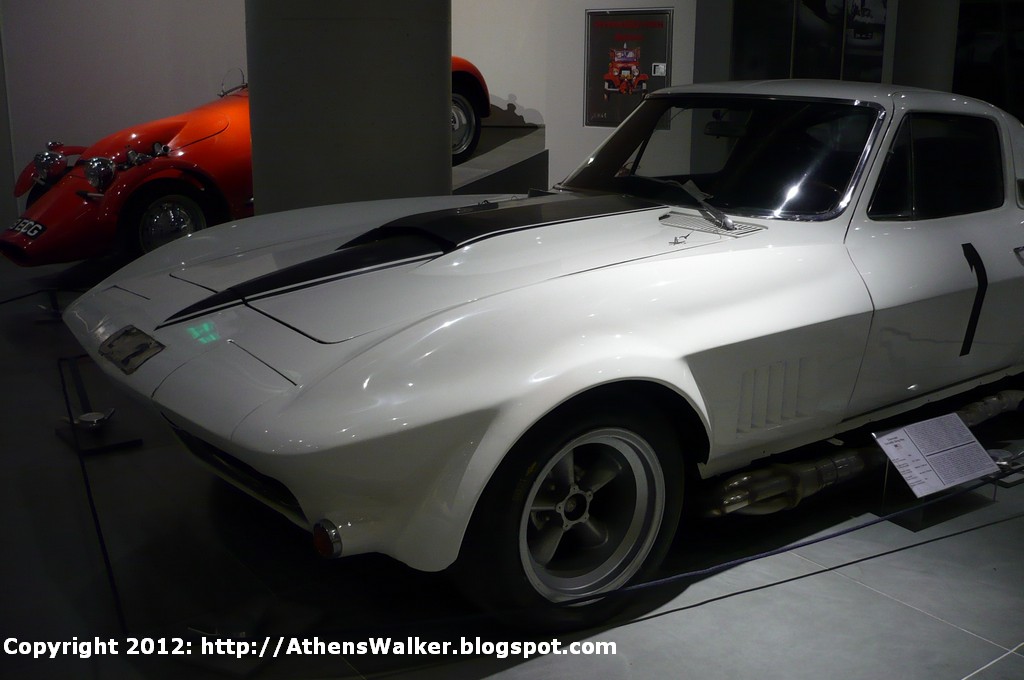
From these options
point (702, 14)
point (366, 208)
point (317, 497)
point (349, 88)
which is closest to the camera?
point (317, 497)

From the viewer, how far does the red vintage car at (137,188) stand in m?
5.58

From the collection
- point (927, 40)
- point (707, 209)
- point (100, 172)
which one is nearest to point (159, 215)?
point (100, 172)

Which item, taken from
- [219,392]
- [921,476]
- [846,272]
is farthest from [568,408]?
[921,476]

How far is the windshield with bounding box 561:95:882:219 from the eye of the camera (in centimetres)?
288

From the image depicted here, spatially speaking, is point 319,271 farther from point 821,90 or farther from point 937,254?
point 937,254

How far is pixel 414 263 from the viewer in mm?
2422

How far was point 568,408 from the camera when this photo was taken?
7.00 feet

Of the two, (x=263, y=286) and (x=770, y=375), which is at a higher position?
(x=263, y=286)

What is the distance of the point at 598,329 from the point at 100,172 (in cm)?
447

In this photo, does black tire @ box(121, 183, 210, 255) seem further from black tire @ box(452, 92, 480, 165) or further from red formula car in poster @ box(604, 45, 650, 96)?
red formula car in poster @ box(604, 45, 650, 96)

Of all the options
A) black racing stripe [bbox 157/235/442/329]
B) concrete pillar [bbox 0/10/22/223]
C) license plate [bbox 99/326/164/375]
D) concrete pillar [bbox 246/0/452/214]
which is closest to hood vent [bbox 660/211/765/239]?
black racing stripe [bbox 157/235/442/329]

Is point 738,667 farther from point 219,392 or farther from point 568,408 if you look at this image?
point 219,392

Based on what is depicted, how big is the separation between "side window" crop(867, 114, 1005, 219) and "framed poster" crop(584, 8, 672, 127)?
337 centimetres

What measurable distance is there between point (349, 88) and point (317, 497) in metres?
2.71
